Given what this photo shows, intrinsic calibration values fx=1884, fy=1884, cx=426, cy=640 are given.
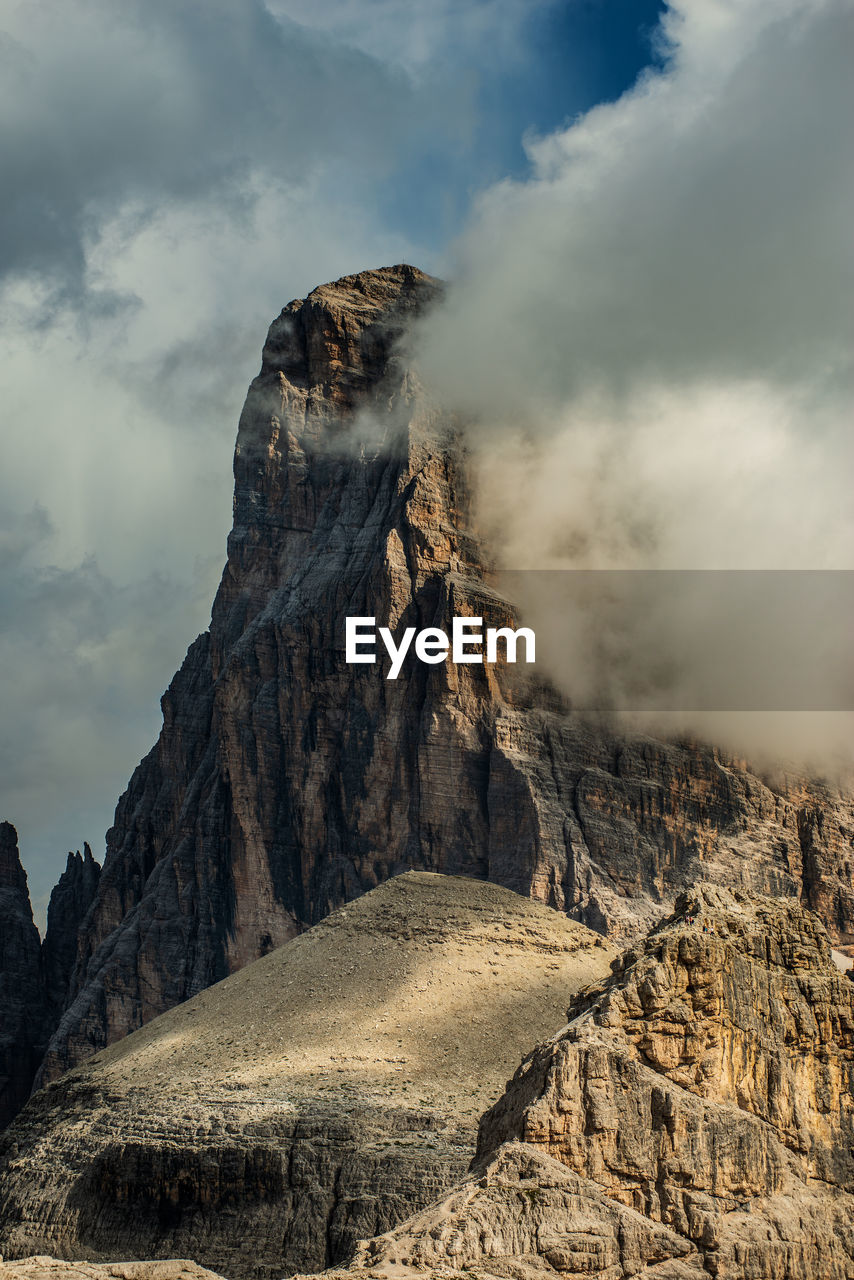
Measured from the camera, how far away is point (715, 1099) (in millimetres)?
73250

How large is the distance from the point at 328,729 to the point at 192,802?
24.2 metres

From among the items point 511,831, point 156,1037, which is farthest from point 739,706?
point 156,1037

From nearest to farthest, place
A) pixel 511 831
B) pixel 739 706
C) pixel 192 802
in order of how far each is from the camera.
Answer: pixel 511 831 < pixel 739 706 < pixel 192 802

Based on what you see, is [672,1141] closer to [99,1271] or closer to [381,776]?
[99,1271]

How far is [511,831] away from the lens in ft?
530

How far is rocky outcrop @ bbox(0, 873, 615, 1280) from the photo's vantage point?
4274 inches

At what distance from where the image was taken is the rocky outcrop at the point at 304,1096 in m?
109

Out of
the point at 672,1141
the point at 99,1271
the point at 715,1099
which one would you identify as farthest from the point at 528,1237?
the point at 99,1271

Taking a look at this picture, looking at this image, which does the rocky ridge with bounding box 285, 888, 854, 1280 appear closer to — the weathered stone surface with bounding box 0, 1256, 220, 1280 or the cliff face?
the weathered stone surface with bounding box 0, 1256, 220, 1280

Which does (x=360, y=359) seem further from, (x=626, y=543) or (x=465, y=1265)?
(x=465, y=1265)

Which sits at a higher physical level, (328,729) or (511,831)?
(328,729)

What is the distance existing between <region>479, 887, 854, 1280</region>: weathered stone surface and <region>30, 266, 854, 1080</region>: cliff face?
77164mm

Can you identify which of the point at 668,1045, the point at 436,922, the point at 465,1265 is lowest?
the point at 465,1265

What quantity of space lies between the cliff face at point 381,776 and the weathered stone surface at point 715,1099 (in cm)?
7716
